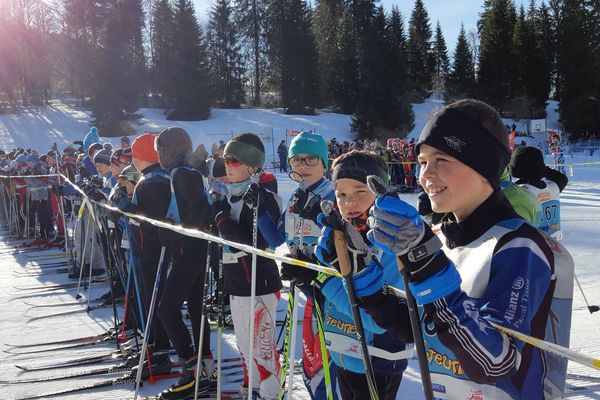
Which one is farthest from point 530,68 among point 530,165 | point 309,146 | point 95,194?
point 309,146

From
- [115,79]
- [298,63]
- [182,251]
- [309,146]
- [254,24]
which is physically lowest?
[182,251]

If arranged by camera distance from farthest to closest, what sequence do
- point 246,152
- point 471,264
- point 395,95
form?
point 395,95, point 246,152, point 471,264

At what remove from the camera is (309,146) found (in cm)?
375

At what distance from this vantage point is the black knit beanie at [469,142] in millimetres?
1690

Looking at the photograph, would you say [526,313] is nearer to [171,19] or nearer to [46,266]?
[46,266]

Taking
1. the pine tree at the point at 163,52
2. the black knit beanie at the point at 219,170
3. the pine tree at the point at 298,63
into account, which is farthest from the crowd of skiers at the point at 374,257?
the pine tree at the point at 298,63

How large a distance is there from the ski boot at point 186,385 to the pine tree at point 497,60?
53.1m

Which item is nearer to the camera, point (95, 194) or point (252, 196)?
point (252, 196)

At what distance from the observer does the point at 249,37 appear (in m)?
54.9

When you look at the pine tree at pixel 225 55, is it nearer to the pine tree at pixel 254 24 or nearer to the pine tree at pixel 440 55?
the pine tree at pixel 254 24

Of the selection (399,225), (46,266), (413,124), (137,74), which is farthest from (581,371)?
(413,124)

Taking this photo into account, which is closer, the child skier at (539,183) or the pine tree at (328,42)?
the child skier at (539,183)

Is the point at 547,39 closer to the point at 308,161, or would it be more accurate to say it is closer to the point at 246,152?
the point at 246,152

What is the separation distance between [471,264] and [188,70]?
45.4 meters
